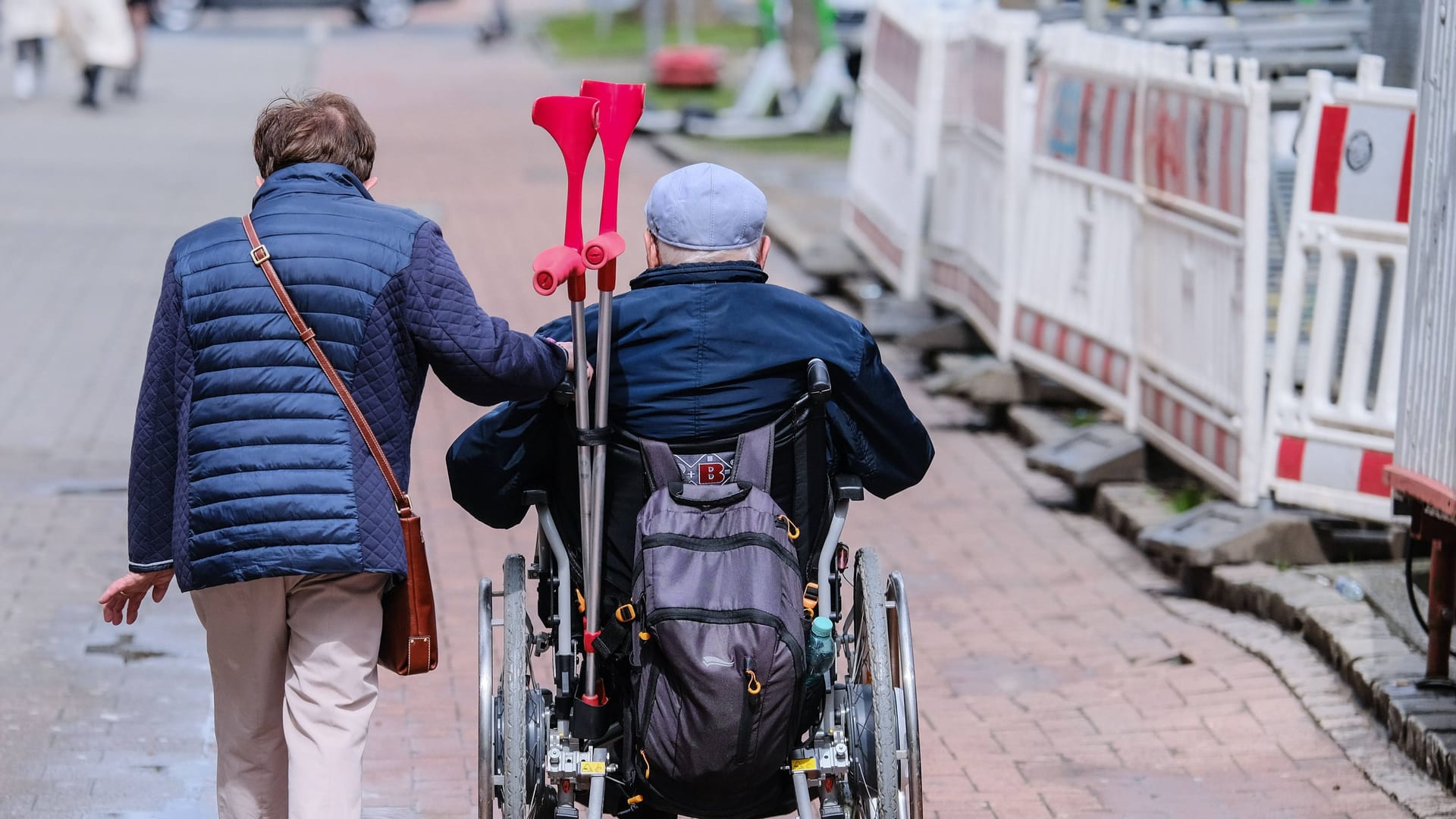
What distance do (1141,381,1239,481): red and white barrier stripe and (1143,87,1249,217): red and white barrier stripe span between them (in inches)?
29.1

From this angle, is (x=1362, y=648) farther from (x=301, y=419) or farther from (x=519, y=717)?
(x=301, y=419)

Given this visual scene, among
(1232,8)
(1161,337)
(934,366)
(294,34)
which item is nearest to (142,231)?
(934,366)

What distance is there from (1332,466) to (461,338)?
3.81 m

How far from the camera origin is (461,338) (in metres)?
3.66

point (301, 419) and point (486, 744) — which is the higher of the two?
point (301, 419)

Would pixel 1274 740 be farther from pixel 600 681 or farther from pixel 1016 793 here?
pixel 600 681

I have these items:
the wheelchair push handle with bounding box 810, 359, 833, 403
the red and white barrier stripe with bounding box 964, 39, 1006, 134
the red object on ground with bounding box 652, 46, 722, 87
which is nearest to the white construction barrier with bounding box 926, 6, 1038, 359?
the red and white barrier stripe with bounding box 964, 39, 1006, 134

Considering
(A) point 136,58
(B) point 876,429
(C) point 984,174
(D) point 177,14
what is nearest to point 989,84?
(C) point 984,174

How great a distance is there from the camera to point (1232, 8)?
1095 centimetres

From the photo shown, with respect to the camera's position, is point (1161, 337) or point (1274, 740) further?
point (1161, 337)

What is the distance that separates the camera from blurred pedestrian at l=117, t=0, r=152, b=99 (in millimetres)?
22266

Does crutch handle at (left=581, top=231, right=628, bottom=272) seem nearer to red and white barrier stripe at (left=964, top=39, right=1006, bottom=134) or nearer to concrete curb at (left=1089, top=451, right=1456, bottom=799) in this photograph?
concrete curb at (left=1089, top=451, right=1456, bottom=799)

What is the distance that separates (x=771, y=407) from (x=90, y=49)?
18.8m

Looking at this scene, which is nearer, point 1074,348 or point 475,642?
point 475,642
